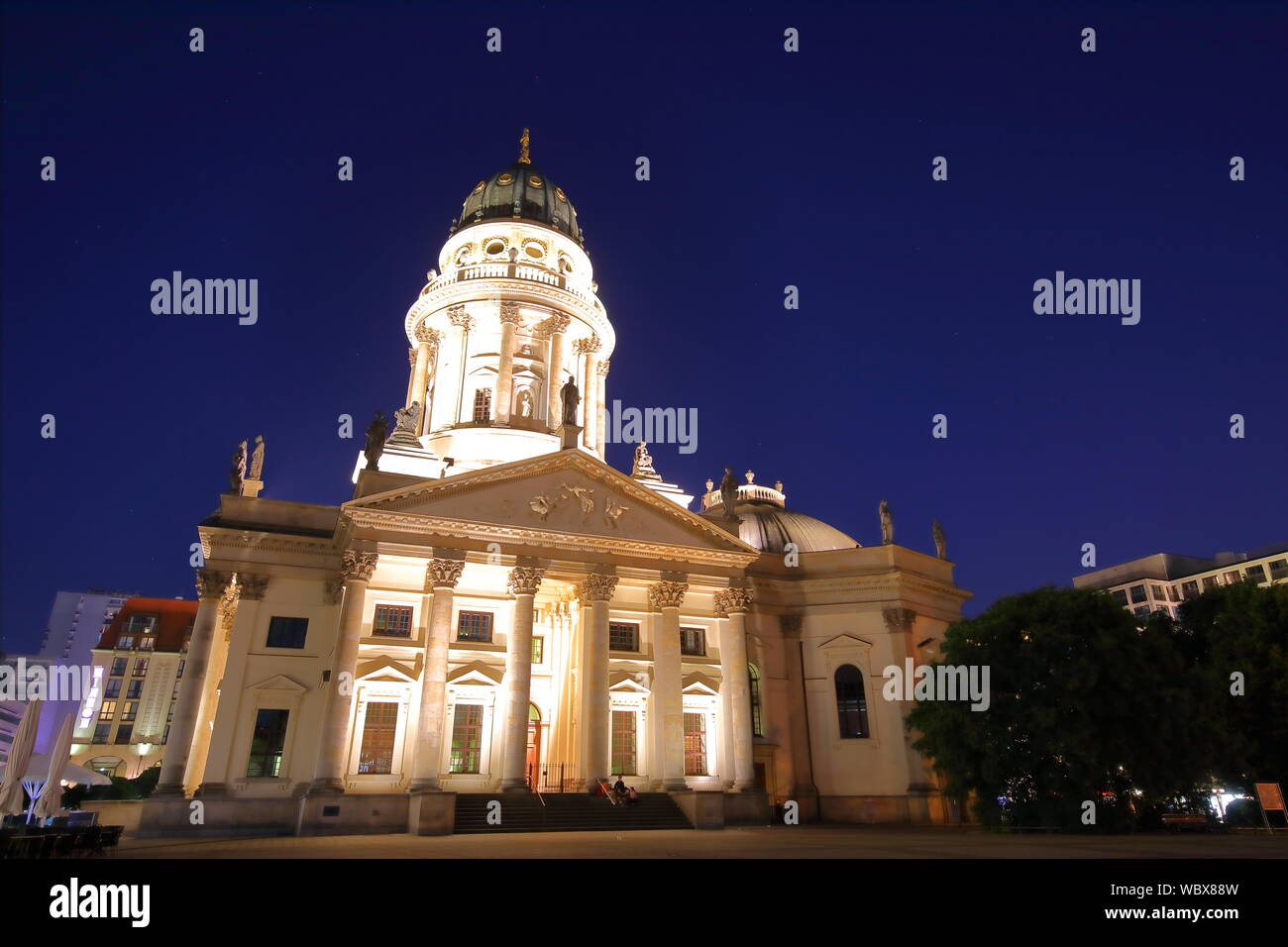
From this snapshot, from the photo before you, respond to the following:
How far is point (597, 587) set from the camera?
34.7m

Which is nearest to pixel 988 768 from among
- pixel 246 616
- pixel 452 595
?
pixel 452 595

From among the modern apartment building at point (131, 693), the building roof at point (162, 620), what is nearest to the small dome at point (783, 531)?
the modern apartment building at point (131, 693)

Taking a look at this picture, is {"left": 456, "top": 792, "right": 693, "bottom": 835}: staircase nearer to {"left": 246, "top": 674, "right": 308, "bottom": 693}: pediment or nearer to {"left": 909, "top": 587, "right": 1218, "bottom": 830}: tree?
{"left": 246, "top": 674, "right": 308, "bottom": 693}: pediment

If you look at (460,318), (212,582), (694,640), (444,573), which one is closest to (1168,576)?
(694,640)

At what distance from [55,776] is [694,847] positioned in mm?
18435

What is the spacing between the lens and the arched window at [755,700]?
130ft

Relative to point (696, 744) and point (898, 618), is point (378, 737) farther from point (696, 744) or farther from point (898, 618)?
point (898, 618)

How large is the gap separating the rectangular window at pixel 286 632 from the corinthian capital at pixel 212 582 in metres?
2.41

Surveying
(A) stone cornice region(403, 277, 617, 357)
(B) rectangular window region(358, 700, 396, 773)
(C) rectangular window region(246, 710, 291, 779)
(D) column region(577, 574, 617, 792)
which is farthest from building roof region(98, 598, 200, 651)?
(D) column region(577, 574, 617, 792)

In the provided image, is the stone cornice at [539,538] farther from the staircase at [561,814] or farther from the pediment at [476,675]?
the staircase at [561,814]

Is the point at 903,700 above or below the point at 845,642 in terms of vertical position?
below

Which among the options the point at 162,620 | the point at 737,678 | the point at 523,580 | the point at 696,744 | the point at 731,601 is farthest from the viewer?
the point at 162,620

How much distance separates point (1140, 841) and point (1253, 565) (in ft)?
291
